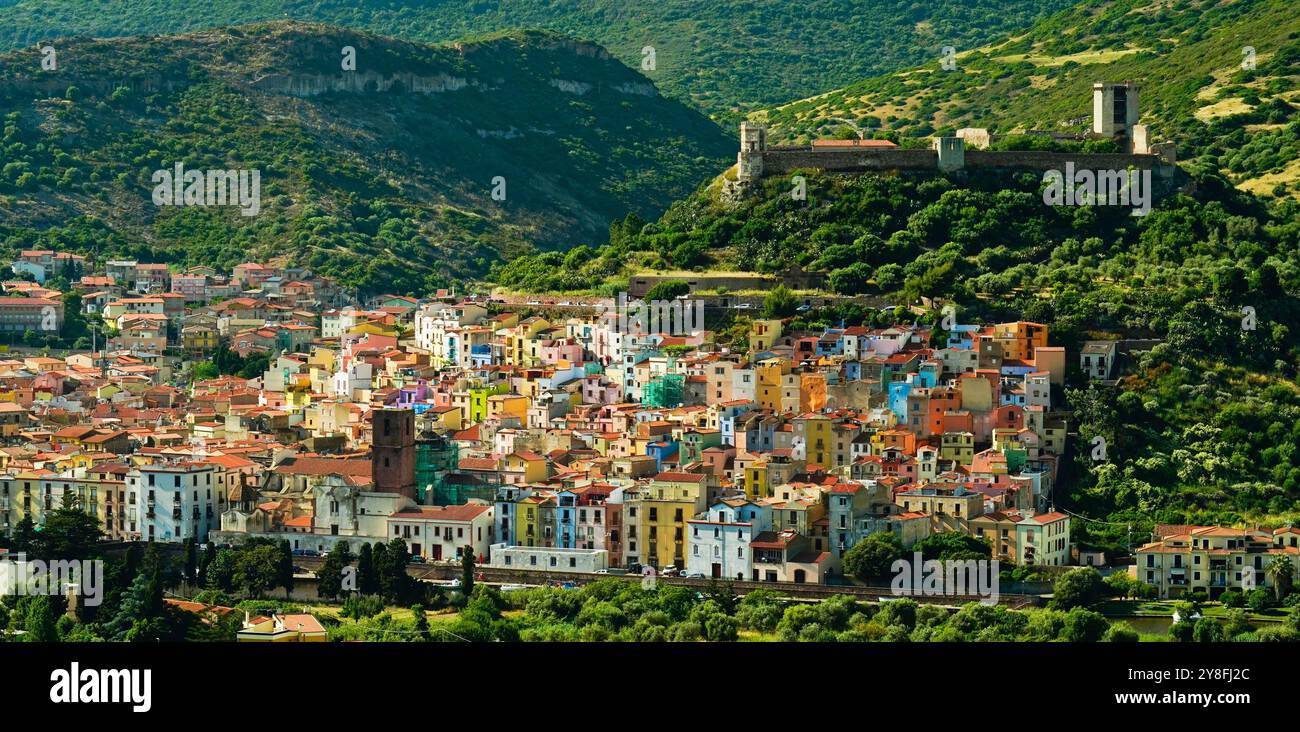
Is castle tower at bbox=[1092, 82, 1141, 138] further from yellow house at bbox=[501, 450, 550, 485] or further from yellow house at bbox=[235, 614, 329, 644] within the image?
yellow house at bbox=[235, 614, 329, 644]

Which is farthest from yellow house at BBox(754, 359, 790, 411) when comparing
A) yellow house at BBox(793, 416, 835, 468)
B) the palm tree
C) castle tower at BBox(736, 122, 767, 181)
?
castle tower at BBox(736, 122, 767, 181)

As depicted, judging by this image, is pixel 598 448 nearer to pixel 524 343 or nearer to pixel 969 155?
pixel 524 343

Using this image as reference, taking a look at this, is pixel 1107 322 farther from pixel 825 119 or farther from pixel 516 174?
pixel 516 174

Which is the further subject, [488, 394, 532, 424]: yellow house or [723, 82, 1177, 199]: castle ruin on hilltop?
[723, 82, 1177, 199]: castle ruin on hilltop

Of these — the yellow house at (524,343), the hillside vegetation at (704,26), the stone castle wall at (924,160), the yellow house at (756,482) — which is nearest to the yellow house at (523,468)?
the yellow house at (756,482)

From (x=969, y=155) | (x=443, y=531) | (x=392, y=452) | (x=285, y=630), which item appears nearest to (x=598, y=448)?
(x=392, y=452)

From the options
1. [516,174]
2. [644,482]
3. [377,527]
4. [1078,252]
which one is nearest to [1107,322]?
[1078,252]
